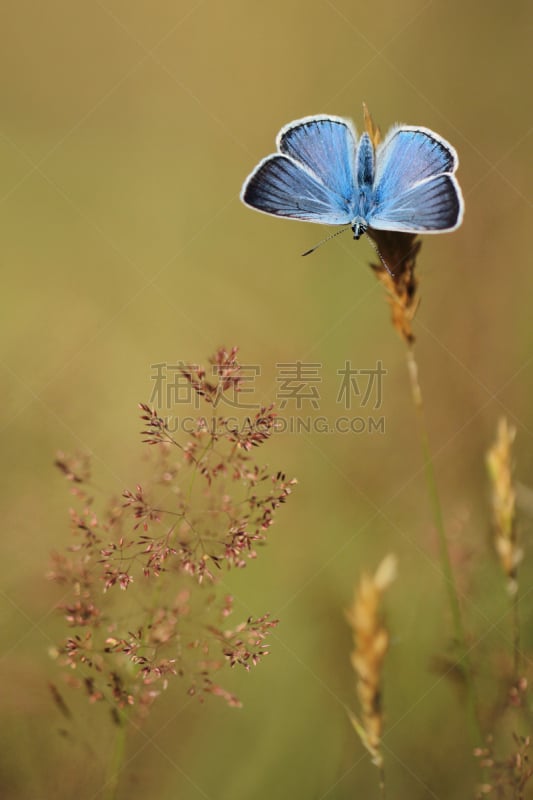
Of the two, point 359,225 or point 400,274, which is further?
point 359,225

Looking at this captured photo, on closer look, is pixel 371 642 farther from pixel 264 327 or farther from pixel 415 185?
pixel 264 327

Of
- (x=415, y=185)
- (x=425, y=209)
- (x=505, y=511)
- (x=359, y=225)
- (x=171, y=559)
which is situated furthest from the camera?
(x=359, y=225)

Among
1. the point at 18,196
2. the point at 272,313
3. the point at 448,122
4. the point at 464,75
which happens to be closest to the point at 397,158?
the point at 272,313

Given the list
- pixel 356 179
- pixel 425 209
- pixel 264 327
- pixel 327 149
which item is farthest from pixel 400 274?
pixel 264 327

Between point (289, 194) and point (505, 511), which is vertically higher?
point (289, 194)

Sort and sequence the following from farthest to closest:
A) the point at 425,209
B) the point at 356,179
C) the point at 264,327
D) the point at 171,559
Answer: the point at 264,327
the point at 356,179
the point at 425,209
the point at 171,559

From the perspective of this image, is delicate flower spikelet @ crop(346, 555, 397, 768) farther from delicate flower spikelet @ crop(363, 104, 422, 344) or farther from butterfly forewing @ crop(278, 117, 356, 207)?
butterfly forewing @ crop(278, 117, 356, 207)

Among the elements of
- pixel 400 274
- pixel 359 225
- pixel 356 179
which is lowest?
pixel 400 274

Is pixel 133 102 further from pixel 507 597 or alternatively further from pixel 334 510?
pixel 507 597
